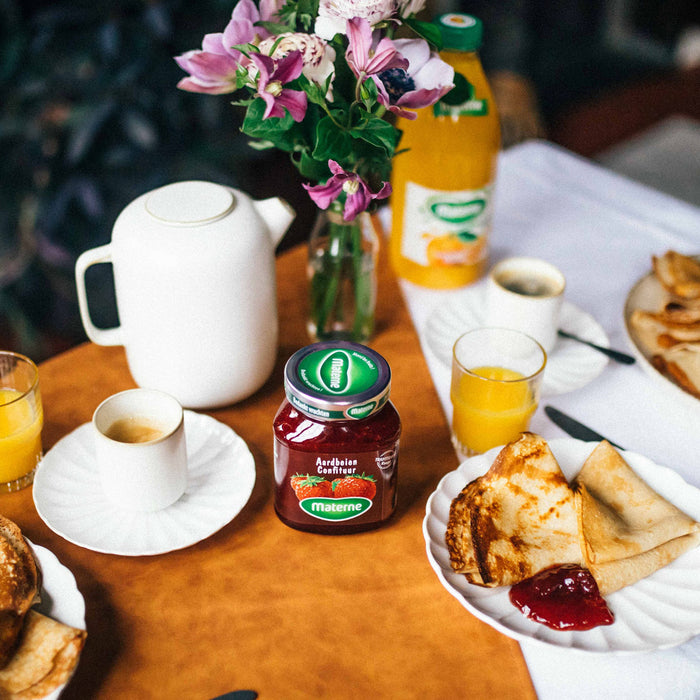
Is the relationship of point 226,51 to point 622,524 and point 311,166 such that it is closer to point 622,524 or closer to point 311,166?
point 311,166

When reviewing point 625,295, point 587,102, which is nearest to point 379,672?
point 625,295

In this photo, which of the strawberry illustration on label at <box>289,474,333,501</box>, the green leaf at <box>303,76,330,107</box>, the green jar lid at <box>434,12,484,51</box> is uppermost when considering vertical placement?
the green leaf at <box>303,76,330,107</box>

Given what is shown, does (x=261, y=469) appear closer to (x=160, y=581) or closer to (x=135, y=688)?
(x=160, y=581)

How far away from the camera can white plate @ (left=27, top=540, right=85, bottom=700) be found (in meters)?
0.75

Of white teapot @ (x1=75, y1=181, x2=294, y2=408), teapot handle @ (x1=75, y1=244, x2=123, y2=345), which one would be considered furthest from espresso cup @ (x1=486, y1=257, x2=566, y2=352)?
teapot handle @ (x1=75, y1=244, x2=123, y2=345)

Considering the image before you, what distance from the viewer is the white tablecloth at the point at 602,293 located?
760 mm

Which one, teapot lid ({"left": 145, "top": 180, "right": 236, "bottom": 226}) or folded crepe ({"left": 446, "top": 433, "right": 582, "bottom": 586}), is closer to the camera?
folded crepe ({"left": 446, "top": 433, "right": 582, "bottom": 586})

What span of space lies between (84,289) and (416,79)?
1.75ft

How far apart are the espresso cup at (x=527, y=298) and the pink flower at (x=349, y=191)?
1.06 ft

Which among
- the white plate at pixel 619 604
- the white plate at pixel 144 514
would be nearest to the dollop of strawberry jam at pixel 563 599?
the white plate at pixel 619 604

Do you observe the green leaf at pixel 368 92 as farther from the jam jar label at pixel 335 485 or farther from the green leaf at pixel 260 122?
the jam jar label at pixel 335 485

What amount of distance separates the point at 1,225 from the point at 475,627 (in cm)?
179

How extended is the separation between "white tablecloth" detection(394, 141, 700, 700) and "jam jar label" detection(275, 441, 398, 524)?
22 cm

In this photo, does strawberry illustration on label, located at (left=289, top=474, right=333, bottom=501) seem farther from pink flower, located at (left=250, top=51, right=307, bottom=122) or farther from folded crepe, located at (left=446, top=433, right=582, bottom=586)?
Result: pink flower, located at (left=250, top=51, right=307, bottom=122)
